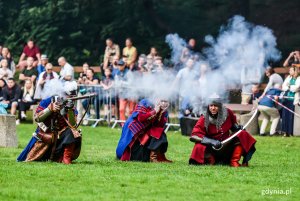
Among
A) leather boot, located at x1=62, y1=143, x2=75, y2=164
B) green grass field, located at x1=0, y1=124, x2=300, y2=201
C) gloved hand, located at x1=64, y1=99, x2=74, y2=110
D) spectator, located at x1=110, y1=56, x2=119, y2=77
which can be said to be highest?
spectator, located at x1=110, y1=56, x2=119, y2=77

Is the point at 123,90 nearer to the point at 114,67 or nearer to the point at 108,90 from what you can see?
the point at 108,90

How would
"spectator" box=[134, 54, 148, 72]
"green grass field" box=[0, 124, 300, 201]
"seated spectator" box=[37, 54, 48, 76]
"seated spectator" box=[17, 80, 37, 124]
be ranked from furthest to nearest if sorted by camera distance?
1. "seated spectator" box=[37, 54, 48, 76]
2. "seated spectator" box=[17, 80, 37, 124]
3. "spectator" box=[134, 54, 148, 72]
4. "green grass field" box=[0, 124, 300, 201]

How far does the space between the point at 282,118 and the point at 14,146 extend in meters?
6.92

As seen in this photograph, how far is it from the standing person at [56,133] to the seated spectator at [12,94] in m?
11.4

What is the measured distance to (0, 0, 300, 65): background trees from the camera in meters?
36.6

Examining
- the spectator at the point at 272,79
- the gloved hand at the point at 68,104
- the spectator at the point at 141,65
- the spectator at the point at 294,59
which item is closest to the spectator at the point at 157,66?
the spectator at the point at 141,65

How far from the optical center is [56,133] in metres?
19.1

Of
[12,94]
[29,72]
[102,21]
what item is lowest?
[12,94]

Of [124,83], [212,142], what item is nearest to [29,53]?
[124,83]

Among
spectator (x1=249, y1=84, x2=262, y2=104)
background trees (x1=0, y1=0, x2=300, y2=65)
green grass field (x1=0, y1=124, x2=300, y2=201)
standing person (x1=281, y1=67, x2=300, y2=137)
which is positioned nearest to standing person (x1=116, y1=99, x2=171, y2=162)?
green grass field (x1=0, y1=124, x2=300, y2=201)

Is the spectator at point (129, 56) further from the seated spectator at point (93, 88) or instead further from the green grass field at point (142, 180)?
the green grass field at point (142, 180)

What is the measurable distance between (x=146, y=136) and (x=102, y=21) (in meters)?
17.9

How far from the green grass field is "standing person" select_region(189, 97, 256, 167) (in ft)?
1.06

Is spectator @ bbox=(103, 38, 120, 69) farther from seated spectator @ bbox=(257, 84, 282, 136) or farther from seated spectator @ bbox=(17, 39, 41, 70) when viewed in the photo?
seated spectator @ bbox=(257, 84, 282, 136)
